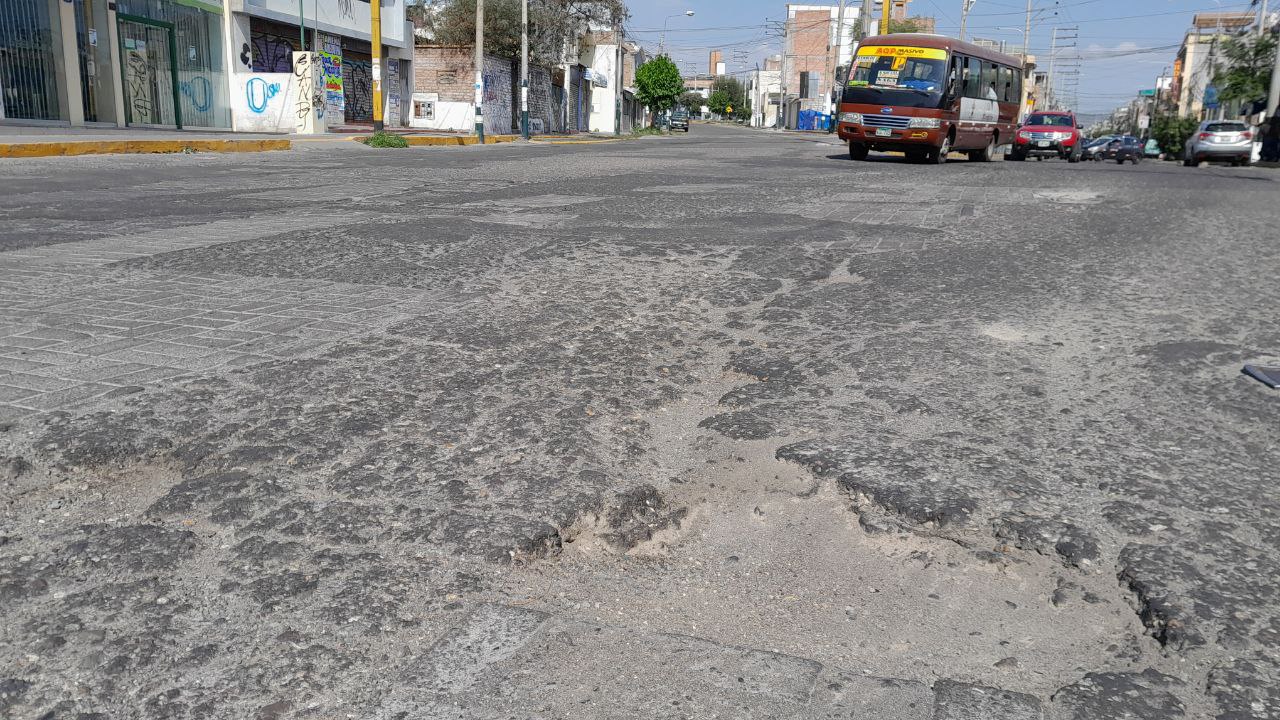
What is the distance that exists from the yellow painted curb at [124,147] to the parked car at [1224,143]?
26204mm

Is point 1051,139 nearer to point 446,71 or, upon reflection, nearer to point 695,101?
point 446,71

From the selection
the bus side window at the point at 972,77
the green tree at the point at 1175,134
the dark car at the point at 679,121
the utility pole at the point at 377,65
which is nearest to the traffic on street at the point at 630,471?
the bus side window at the point at 972,77

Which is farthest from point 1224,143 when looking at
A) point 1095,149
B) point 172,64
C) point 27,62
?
point 27,62

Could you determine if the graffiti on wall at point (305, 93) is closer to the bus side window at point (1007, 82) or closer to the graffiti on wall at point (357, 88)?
the graffiti on wall at point (357, 88)

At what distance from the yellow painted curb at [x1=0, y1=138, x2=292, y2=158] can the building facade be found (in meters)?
4.80

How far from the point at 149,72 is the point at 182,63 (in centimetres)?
133

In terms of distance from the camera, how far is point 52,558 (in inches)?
78.5

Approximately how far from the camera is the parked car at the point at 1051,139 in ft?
93.5

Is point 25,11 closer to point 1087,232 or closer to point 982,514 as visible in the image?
point 1087,232

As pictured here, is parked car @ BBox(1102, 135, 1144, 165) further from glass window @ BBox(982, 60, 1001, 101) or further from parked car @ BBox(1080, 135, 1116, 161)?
glass window @ BBox(982, 60, 1001, 101)

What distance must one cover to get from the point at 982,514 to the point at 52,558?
2107mm

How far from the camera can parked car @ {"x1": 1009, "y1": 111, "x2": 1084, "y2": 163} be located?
2848cm

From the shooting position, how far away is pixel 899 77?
21.1 metres

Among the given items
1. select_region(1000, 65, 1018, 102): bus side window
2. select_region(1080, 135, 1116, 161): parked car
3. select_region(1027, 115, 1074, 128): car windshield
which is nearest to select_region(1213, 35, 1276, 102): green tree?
select_region(1080, 135, 1116, 161): parked car
